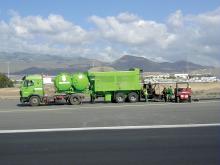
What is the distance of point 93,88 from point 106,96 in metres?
1.31

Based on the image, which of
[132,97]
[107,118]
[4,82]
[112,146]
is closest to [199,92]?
[132,97]

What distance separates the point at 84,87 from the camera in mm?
41469

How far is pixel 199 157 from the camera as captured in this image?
11.0 m

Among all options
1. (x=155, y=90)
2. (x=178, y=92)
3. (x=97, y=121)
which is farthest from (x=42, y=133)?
(x=155, y=90)

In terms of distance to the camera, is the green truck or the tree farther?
the tree

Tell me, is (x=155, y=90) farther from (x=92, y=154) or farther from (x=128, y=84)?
(x=92, y=154)

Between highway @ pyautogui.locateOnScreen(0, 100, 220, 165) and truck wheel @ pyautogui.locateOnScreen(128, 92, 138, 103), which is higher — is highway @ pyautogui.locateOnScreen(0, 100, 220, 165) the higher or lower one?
the lower one

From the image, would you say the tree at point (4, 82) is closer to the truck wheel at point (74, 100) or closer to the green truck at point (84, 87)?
the green truck at point (84, 87)

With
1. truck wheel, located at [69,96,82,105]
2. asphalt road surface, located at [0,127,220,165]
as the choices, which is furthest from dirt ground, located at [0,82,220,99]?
asphalt road surface, located at [0,127,220,165]

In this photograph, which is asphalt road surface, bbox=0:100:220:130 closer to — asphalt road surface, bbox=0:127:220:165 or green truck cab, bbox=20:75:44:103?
asphalt road surface, bbox=0:127:220:165

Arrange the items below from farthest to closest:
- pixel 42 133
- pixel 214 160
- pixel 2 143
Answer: pixel 42 133 → pixel 2 143 → pixel 214 160

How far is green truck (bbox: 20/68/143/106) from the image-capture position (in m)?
40.4

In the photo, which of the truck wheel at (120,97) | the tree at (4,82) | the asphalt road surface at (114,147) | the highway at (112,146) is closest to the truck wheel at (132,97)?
the truck wheel at (120,97)

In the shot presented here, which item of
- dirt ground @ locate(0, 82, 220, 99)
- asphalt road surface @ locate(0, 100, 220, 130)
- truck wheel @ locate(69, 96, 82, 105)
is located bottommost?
asphalt road surface @ locate(0, 100, 220, 130)
